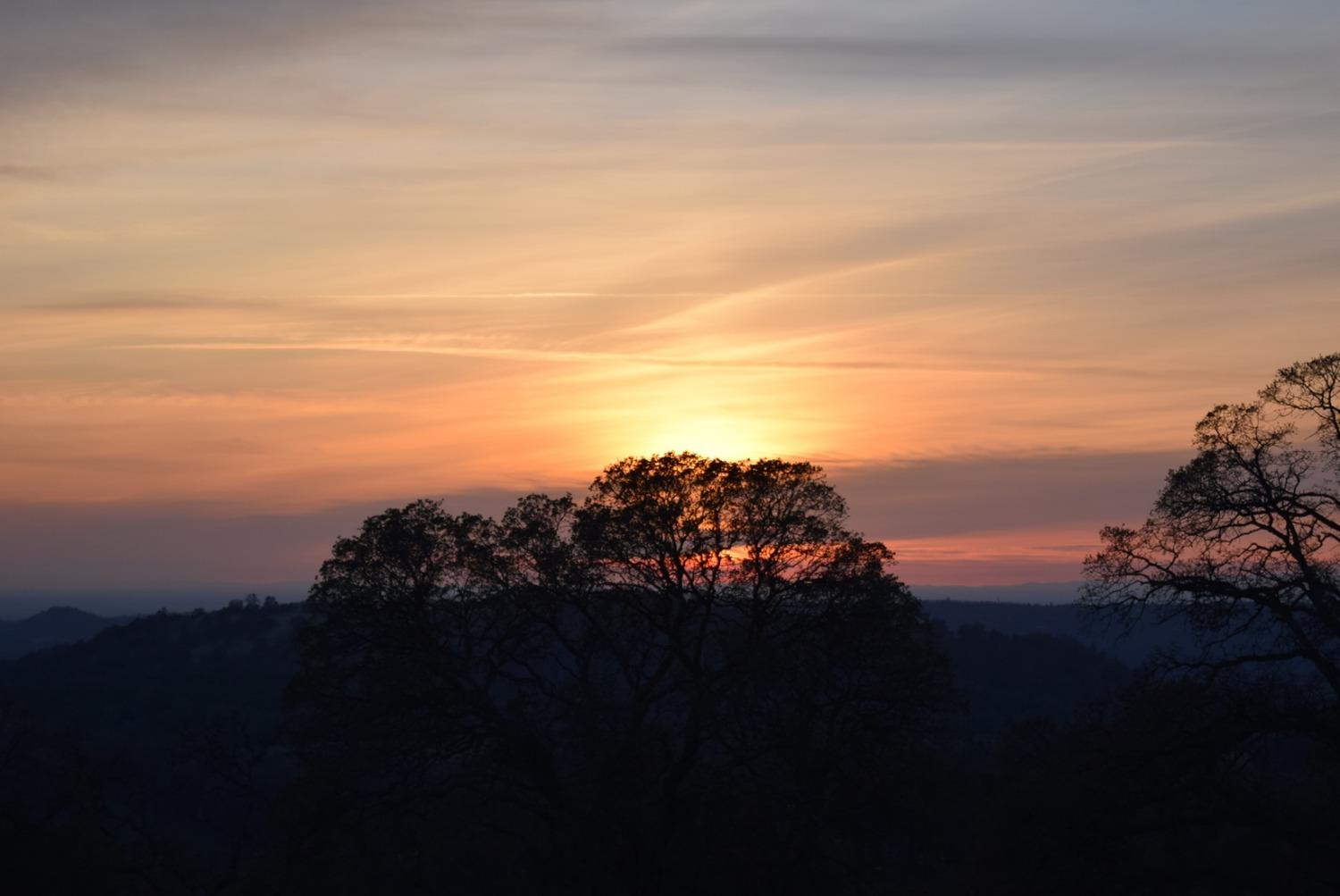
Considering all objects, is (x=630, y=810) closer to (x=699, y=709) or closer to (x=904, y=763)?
(x=699, y=709)

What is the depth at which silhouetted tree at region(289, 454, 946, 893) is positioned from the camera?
33344mm

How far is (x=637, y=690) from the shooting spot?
3519 centimetres

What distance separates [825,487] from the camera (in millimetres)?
36062

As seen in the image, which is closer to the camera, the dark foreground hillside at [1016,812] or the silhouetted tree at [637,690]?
the dark foreground hillside at [1016,812]

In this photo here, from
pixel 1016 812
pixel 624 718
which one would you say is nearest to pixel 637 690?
pixel 624 718

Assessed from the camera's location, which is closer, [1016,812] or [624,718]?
[624,718]

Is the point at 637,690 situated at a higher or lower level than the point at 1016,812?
higher

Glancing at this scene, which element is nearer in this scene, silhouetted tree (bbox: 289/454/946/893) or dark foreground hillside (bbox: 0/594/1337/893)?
dark foreground hillside (bbox: 0/594/1337/893)

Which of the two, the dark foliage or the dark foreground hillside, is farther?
the dark foliage

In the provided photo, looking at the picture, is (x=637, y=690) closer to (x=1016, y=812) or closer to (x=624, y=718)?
(x=624, y=718)

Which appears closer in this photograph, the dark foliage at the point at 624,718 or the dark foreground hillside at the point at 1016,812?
the dark foreground hillside at the point at 1016,812

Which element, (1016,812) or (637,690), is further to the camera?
(1016,812)

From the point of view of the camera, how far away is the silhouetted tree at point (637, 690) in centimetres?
3334

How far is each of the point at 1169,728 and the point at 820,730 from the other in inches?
501
